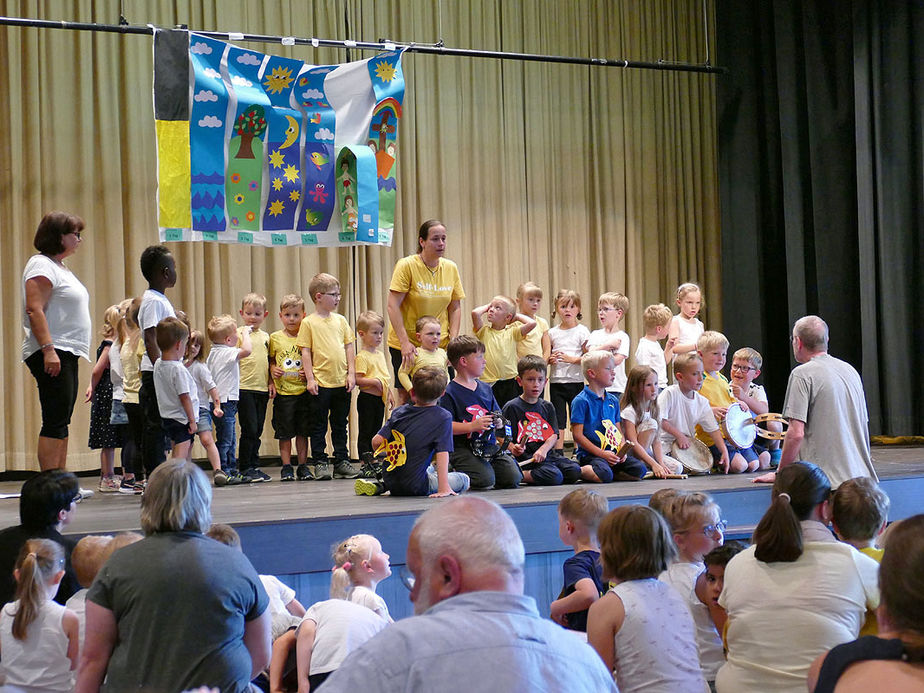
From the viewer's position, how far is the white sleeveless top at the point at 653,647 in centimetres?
263

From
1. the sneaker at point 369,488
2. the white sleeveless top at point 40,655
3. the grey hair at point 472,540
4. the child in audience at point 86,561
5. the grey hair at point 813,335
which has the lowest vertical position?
the white sleeveless top at point 40,655

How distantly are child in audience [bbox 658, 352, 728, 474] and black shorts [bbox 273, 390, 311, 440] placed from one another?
2.40m

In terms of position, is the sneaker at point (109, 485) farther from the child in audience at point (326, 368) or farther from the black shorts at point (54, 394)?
the black shorts at point (54, 394)

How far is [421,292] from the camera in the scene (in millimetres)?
6500

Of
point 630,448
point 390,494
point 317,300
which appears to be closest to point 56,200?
point 317,300

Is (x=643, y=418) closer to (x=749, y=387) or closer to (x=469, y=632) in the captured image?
(x=749, y=387)

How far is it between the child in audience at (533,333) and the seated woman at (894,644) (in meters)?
5.73

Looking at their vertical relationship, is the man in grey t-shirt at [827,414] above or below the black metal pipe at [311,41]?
below

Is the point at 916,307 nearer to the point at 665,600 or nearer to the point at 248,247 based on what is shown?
the point at 248,247

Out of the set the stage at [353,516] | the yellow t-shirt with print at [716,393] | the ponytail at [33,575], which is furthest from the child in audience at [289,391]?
the ponytail at [33,575]

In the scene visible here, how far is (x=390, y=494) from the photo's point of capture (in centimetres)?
572

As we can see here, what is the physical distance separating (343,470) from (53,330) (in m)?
2.55

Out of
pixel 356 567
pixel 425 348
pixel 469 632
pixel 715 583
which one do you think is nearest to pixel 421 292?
pixel 425 348

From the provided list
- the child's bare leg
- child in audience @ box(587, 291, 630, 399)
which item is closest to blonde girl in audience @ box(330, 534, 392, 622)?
the child's bare leg
